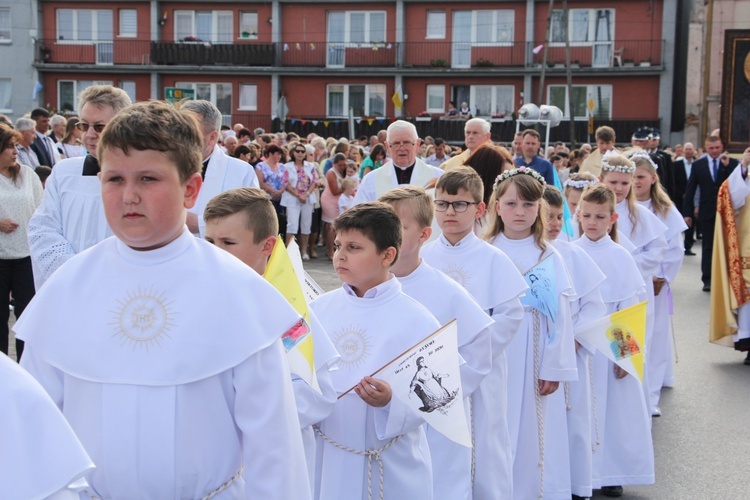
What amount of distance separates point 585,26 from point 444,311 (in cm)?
4204

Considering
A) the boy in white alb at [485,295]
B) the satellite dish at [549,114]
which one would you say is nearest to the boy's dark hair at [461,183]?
the boy in white alb at [485,295]

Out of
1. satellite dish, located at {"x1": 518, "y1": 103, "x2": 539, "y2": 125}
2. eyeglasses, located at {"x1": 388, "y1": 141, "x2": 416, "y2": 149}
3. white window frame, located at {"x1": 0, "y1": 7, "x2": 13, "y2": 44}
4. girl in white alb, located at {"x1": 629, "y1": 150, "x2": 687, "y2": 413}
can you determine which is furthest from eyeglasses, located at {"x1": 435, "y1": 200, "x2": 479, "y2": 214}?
white window frame, located at {"x1": 0, "y1": 7, "x2": 13, "y2": 44}

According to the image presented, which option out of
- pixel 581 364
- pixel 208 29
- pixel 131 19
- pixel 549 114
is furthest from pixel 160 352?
pixel 131 19

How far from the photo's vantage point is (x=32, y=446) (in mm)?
1998

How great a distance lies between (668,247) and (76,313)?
7035mm

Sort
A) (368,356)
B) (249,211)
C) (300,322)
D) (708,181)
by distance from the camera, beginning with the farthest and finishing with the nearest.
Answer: (708,181) < (368,356) < (249,211) < (300,322)

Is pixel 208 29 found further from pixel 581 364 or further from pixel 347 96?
pixel 581 364

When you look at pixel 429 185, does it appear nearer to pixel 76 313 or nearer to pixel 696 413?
pixel 696 413

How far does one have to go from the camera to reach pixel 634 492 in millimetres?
6777

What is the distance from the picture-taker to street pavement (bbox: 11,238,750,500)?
6.70 metres

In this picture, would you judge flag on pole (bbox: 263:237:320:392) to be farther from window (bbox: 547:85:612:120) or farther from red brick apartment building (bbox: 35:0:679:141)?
window (bbox: 547:85:612:120)

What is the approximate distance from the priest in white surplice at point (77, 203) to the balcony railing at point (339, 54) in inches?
1573

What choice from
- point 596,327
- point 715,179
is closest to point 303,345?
point 596,327

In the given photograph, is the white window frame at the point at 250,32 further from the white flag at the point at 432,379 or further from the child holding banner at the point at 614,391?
the white flag at the point at 432,379
